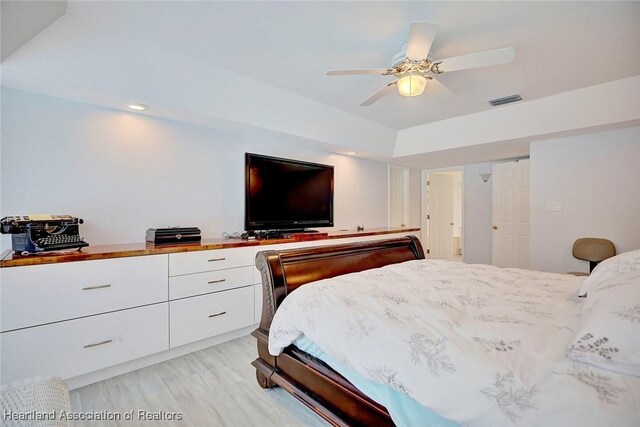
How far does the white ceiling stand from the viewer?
183cm

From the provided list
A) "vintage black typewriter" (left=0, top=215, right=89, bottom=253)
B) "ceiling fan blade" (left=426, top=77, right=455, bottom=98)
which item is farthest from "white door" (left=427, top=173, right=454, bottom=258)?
"vintage black typewriter" (left=0, top=215, right=89, bottom=253)

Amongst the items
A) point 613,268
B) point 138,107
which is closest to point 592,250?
point 613,268

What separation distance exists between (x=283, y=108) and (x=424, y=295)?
7.76 feet

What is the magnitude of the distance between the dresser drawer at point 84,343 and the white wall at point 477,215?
5234 millimetres

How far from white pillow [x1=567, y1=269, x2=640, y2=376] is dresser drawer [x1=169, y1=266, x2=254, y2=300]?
237cm

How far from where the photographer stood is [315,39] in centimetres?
214

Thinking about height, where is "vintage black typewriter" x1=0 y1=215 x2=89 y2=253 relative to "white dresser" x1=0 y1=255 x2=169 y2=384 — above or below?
above

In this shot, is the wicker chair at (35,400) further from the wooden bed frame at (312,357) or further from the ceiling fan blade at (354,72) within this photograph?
the ceiling fan blade at (354,72)

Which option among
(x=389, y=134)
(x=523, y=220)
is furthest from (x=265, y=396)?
(x=523, y=220)

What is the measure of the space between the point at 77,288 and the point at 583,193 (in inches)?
196

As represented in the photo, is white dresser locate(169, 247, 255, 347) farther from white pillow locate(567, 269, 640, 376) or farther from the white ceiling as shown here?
white pillow locate(567, 269, 640, 376)

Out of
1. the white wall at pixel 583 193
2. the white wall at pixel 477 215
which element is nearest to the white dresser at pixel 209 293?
the white wall at pixel 583 193

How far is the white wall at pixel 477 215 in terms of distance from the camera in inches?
214

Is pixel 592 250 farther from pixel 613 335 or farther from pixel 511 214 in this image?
pixel 613 335
